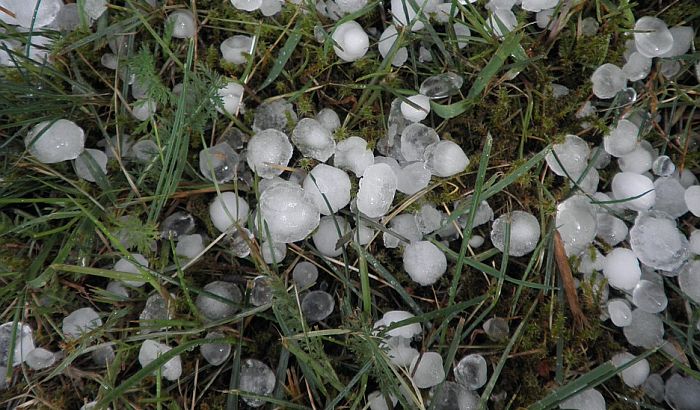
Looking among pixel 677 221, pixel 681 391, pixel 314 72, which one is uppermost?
pixel 314 72

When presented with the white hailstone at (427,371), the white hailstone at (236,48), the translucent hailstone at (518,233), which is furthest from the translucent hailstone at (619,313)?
the white hailstone at (236,48)

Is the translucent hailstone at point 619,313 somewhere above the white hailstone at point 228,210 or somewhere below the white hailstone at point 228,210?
below

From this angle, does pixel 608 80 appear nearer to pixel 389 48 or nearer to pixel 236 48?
pixel 389 48

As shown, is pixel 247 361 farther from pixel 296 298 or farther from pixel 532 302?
pixel 532 302

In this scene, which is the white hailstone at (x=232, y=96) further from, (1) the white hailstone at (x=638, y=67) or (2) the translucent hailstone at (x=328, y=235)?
(1) the white hailstone at (x=638, y=67)

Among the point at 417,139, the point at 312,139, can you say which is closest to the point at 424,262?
the point at 417,139

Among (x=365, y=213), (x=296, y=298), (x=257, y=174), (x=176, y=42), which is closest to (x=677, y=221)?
(x=365, y=213)

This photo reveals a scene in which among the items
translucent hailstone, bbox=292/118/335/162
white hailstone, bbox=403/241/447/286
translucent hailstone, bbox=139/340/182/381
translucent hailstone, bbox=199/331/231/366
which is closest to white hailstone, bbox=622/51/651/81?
white hailstone, bbox=403/241/447/286
